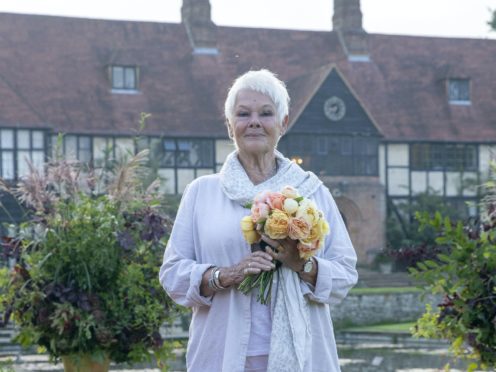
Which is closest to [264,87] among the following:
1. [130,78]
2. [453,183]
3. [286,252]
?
[286,252]

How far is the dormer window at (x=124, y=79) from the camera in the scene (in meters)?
34.5

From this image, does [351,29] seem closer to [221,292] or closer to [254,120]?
[254,120]

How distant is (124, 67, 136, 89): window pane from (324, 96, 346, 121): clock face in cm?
610

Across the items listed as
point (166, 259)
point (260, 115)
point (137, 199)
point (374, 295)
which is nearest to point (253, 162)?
point (260, 115)

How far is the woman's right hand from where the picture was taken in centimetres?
385

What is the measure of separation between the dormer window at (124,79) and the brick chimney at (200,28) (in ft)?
9.11

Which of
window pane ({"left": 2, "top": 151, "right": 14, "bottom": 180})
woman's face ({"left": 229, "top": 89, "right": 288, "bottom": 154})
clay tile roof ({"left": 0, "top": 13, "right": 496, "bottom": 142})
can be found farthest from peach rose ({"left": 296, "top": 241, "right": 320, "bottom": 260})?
clay tile roof ({"left": 0, "top": 13, "right": 496, "bottom": 142})

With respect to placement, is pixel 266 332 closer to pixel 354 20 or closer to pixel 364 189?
pixel 364 189

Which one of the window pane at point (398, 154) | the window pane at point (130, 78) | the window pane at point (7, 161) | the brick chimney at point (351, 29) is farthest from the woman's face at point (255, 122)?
the brick chimney at point (351, 29)

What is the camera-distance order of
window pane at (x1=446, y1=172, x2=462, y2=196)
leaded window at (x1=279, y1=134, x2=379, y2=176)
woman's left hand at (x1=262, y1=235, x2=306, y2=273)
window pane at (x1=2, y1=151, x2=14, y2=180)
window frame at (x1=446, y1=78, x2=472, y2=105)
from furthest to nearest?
window frame at (x1=446, y1=78, x2=472, y2=105) < window pane at (x1=446, y1=172, x2=462, y2=196) < leaded window at (x1=279, y1=134, x2=379, y2=176) < window pane at (x1=2, y1=151, x2=14, y2=180) < woman's left hand at (x1=262, y1=235, x2=306, y2=273)

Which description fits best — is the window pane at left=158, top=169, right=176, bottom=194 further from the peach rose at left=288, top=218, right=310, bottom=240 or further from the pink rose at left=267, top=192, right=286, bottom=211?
the peach rose at left=288, top=218, right=310, bottom=240

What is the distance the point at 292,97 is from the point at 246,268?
31822mm

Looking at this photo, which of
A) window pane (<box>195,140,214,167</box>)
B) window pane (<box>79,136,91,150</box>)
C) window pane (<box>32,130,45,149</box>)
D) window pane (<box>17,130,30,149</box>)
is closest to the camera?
window pane (<box>17,130,30,149</box>)

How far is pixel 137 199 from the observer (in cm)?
818
